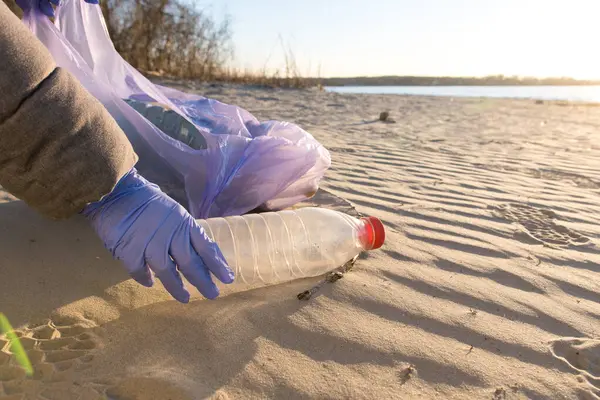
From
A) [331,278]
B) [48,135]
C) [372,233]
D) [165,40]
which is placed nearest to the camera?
[48,135]

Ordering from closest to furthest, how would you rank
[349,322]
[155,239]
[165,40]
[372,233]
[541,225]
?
[155,239] < [349,322] < [372,233] < [541,225] < [165,40]

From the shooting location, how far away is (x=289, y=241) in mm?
1644

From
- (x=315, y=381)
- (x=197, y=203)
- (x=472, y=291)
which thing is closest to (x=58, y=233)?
(x=197, y=203)

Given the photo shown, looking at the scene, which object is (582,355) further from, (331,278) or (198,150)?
(198,150)

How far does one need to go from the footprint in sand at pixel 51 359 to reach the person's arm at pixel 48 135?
0.29m

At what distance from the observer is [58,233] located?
165 centimetres

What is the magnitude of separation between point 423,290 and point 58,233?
48.9 inches

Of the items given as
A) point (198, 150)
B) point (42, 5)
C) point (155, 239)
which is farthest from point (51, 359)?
point (42, 5)

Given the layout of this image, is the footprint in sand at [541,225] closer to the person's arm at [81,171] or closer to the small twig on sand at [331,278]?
the small twig on sand at [331,278]

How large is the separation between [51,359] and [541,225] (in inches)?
79.5

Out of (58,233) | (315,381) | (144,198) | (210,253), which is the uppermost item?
(144,198)

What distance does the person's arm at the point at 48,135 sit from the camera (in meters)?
0.97

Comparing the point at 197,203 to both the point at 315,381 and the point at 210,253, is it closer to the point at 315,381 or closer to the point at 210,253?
the point at 210,253

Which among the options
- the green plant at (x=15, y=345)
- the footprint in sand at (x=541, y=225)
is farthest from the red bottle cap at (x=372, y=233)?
the green plant at (x=15, y=345)
